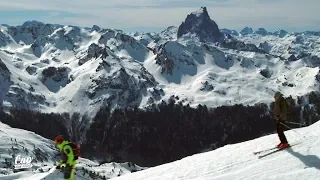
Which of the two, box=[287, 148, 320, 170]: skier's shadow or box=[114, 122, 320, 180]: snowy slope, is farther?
box=[114, 122, 320, 180]: snowy slope

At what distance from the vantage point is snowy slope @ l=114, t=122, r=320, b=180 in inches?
883

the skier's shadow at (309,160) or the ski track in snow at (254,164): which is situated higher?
the skier's shadow at (309,160)

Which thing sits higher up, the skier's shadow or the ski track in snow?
the skier's shadow

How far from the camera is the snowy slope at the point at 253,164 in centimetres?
2242

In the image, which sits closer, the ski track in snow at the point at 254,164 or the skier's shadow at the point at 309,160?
the skier's shadow at the point at 309,160

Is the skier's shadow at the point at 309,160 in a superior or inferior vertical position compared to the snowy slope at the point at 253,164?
superior

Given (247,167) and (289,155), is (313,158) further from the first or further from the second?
(247,167)

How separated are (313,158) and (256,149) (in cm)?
516

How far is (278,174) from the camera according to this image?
2225 centimetres

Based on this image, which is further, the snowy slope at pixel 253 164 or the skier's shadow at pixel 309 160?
the snowy slope at pixel 253 164

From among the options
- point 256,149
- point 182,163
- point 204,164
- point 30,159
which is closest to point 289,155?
point 256,149

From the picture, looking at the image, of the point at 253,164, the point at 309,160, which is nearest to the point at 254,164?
the point at 253,164

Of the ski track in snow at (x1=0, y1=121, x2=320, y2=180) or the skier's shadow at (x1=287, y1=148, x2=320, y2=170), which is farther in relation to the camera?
the ski track in snow at (x1=0, y1=121, x2=320, y2=180)

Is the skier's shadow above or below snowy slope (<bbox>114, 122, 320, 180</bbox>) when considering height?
above
